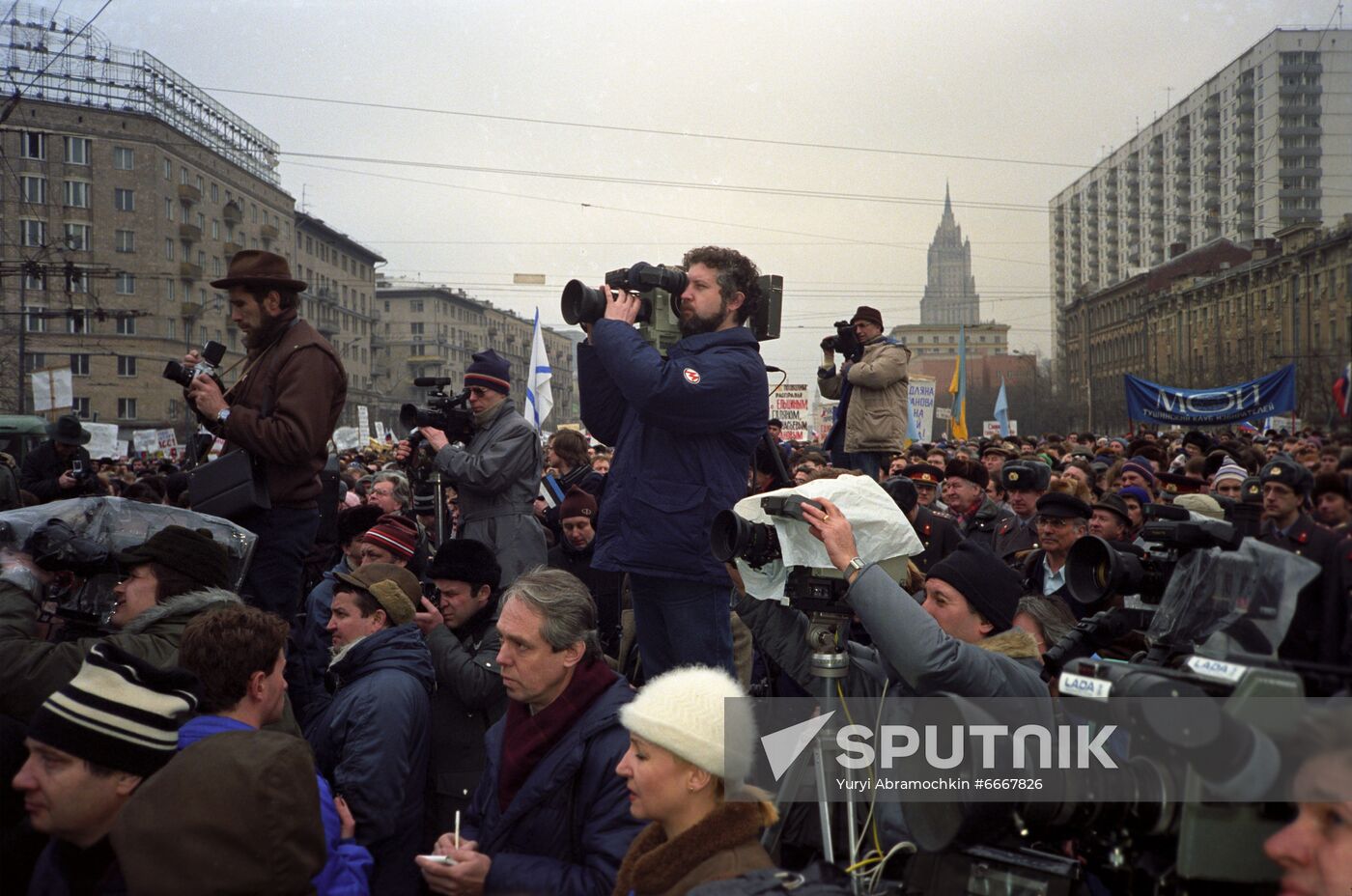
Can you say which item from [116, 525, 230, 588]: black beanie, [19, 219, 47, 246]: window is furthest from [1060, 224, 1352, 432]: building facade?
[19, 219, 47, 246]: window

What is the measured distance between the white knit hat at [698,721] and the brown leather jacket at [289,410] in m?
2.18

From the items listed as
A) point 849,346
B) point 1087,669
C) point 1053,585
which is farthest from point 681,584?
point 849,346

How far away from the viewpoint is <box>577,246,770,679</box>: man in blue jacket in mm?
3787

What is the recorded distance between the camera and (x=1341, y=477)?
1.75 m

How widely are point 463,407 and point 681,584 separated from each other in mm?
2711

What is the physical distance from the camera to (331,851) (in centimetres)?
303

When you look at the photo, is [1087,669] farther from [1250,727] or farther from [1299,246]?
[1299,246]

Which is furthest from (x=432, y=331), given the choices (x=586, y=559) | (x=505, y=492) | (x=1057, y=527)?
(x=1057, y=527)

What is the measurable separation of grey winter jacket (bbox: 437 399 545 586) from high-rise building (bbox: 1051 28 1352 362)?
3.66m

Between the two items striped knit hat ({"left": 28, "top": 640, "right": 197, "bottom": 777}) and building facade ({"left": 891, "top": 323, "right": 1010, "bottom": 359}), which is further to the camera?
building facade ({"left": 891, "top": 323, "right": 1010, "bottom": 359})

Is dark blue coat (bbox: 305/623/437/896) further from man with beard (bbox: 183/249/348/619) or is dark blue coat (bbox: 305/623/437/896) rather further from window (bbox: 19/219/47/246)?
window (bbox: 19/219/47/246)

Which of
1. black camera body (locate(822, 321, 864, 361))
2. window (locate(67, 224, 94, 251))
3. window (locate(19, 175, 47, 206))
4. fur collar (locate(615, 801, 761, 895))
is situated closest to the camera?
fur collar (locate(615, 801, 761, 895))

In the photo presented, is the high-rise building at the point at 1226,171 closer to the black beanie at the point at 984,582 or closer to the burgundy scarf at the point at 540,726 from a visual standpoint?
the black beanie at the point at 984,582

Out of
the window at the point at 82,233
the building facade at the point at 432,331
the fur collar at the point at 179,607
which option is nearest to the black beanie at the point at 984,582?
the fur collar at the point at 179,607
